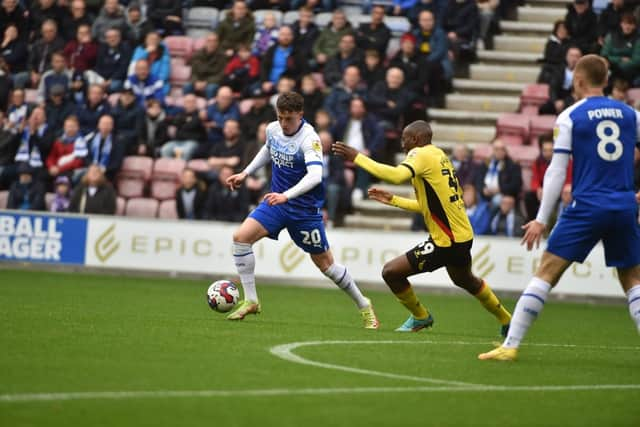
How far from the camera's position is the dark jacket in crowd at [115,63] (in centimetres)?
2589

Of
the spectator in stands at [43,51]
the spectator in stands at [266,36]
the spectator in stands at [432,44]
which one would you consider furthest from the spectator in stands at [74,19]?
the spectator in stands at [432,44]

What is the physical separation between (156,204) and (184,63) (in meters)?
4.51

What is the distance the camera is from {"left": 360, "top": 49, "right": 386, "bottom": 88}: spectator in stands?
23.5 metres

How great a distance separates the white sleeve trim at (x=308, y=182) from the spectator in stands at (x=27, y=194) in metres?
12.2

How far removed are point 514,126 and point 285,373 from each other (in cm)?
1514

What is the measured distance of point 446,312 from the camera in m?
16.4

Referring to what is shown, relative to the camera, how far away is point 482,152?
22.3 m

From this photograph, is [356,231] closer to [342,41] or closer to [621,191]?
[342,41]

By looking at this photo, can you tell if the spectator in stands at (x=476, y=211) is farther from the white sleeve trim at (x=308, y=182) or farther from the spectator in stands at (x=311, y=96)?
the white sleeve trim at (x=308, y=182)

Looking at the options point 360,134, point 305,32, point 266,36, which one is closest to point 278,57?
point 305,32

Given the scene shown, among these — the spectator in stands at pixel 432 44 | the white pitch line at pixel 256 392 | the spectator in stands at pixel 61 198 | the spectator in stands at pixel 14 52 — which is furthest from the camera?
the spectator in stands at pixel 14 52

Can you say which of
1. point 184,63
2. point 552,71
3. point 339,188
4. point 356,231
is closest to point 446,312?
point 356,231

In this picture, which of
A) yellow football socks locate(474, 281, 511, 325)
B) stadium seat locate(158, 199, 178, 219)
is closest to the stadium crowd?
stadium seat locate(158, 199, 178, 219)

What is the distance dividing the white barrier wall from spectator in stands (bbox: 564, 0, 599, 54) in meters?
4.98
